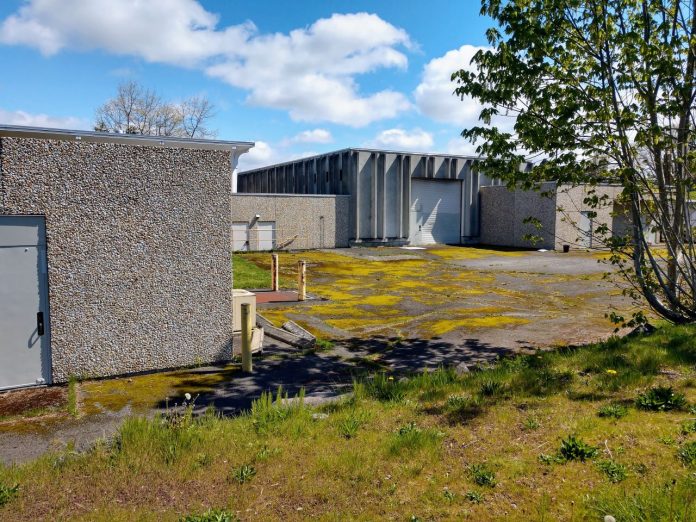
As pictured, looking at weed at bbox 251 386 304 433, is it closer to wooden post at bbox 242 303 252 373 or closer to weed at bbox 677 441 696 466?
wooden post at bbox 242 303 252 373

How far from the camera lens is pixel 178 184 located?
8.19 metres

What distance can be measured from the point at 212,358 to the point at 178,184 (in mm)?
2844

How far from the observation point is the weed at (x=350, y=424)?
5.17 m

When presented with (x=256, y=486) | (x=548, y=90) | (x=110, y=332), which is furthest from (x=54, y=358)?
(x=548, y=90)

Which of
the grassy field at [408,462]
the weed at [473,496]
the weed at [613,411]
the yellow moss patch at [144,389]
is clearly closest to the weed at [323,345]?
the yellow moss patch at [144,389]

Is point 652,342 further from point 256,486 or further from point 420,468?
point 256,486

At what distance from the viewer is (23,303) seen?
729cm

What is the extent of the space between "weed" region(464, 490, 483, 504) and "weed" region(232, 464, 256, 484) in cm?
172

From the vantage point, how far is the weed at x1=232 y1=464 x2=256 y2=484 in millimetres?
4281

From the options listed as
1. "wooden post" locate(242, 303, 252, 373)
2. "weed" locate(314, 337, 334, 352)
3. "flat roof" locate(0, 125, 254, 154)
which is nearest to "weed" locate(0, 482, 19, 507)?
"wooden post" locate(242, 303, 252, 373)

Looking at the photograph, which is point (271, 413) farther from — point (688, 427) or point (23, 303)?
point (23, 303)

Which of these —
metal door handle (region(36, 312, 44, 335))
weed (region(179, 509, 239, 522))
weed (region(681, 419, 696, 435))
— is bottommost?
weed (region(179, 509, 239, 522))

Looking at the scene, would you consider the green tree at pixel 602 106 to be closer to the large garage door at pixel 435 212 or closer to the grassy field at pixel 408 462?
the grassy field at pixel 408 462

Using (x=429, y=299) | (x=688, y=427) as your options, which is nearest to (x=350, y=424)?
(x=688, y=427)
